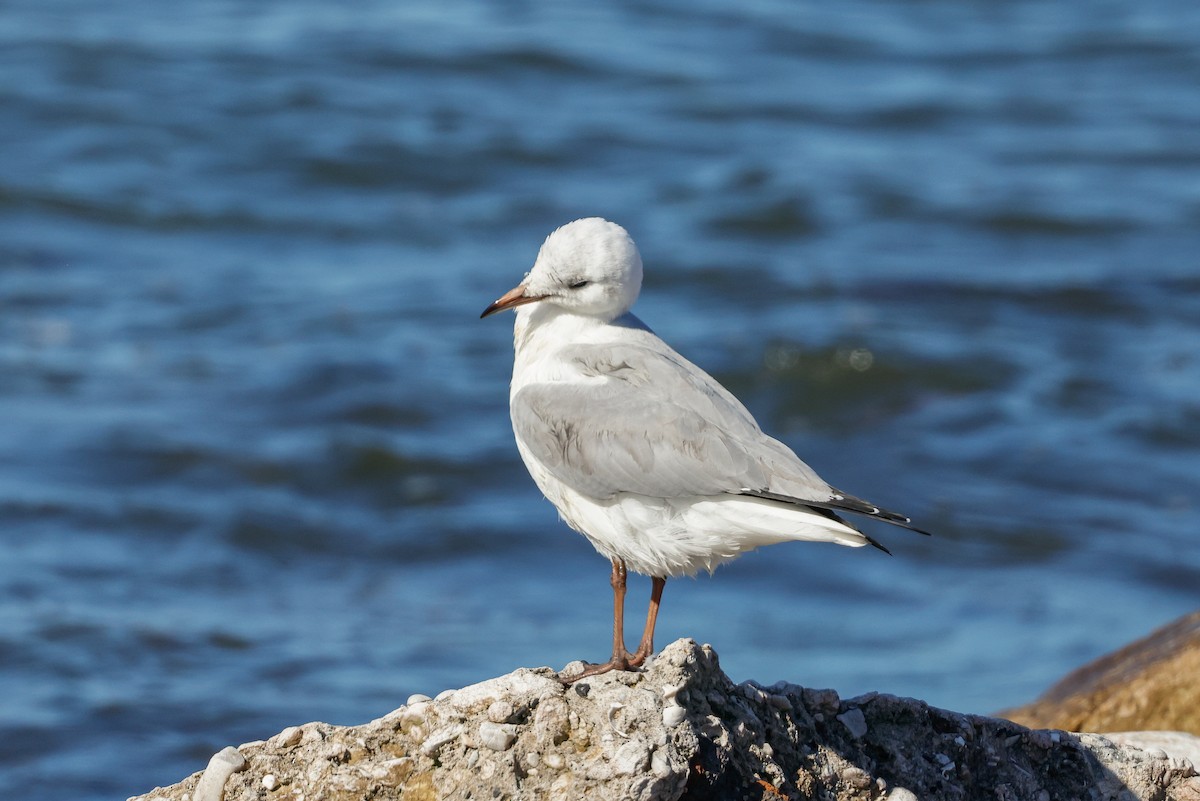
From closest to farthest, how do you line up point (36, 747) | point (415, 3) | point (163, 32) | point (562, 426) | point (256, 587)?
point (562, 426), point (36, 747), point (256, 587), point (163, 32), point (415, 3)

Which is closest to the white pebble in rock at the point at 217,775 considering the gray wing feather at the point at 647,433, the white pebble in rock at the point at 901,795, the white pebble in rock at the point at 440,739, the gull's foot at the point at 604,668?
the white pebble in rock at the point at 440,739

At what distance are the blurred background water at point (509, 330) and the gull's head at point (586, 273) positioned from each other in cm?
334

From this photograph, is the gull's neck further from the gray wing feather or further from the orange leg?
the orange leg

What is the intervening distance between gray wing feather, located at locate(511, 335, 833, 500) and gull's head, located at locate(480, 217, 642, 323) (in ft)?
0.58

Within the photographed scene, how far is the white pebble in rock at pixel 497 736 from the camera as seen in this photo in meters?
3.88

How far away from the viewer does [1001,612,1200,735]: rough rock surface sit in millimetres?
5785

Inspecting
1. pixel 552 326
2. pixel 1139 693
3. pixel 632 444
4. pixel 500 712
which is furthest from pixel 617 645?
pixel 1139 693

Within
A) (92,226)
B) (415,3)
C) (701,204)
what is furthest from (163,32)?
(701,204)

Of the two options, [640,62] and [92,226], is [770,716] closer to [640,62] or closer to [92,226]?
[92,226]

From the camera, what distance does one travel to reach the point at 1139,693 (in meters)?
5.92

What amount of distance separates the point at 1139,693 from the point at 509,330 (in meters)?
8.01

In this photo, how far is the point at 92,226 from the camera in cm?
1516

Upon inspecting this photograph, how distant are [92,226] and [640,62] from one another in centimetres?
771

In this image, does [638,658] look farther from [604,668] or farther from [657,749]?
[657,749]
